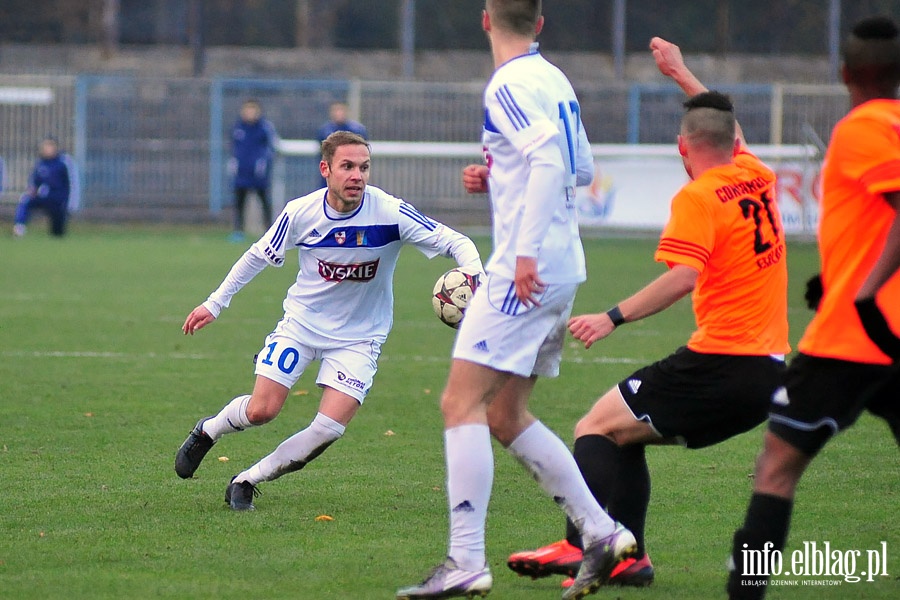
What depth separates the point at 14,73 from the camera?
29.1 meters

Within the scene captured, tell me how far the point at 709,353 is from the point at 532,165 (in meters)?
1.00

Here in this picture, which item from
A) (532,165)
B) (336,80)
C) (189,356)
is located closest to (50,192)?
(336,80)

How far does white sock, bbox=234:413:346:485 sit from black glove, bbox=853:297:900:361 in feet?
9.52

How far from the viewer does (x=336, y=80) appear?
29203mm

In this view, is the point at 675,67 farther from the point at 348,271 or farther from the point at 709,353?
the point at 348,271

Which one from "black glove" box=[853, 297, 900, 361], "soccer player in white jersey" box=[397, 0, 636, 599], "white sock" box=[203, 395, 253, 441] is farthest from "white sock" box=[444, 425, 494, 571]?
"white sock" box=[203, 395, 253, 441]

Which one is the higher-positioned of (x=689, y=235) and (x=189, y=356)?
(x=689, y=235)

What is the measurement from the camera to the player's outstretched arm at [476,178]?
186 inches

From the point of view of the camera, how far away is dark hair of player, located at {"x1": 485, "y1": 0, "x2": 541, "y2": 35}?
4516 mm

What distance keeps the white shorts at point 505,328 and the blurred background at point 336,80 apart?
2101 centimetres

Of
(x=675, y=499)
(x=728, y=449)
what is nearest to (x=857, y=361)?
(x=675, y=499)

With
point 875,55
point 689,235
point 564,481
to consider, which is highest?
point 875,55

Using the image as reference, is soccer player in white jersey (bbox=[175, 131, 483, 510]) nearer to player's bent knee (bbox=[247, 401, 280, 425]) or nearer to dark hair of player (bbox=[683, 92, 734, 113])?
player's bent knee (bbox=[247, 401, 280, 425])
